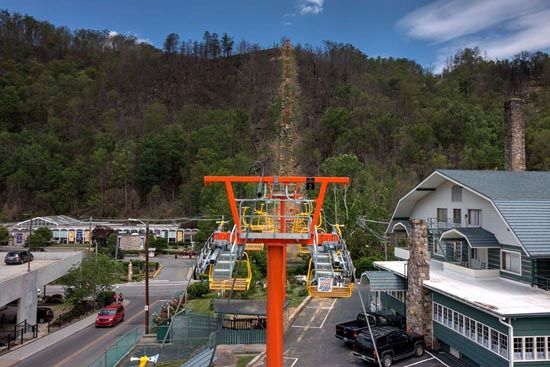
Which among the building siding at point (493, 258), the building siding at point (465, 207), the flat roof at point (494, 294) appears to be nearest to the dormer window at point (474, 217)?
the building siding at point (465, 207)

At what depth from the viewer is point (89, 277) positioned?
33906 mm

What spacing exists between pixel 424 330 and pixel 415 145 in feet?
189

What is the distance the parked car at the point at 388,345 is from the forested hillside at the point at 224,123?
25.5 m

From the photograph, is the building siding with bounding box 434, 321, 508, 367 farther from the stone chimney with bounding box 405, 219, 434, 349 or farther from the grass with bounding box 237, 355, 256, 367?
the grass with bounding box 237, 355, 256, 367

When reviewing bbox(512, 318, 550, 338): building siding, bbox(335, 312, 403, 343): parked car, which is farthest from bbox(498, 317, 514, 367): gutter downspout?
bbox(335, 312, 403, 343): parked car

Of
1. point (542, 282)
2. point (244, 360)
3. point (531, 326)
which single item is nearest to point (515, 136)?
point (542, 282)

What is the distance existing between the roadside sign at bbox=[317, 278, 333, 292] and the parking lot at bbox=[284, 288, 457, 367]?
10.0m

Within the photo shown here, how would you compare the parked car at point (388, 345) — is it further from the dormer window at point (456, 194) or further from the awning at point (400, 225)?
the awning at point (400, 225)

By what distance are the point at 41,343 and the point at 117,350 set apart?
8.45m

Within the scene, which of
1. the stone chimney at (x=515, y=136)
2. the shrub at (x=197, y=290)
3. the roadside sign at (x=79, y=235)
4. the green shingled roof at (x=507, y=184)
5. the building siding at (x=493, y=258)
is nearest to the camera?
the green shingled roof at (x=507, y=184)

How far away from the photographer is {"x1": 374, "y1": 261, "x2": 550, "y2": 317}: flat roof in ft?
49.7

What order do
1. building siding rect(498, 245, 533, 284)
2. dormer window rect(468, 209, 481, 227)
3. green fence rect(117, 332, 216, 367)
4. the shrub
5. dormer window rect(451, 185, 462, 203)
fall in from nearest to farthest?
building siding rect(498, 245, 533, 284) → green fence rect(117, 332, 216, 367) → dormer window rect(468, 209, 481, 227) → dormer window rect(451, 185, 462, 203) → the shrub

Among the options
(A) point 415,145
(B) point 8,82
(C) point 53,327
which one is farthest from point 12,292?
(B) point 8,82

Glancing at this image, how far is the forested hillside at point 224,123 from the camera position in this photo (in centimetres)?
7194
